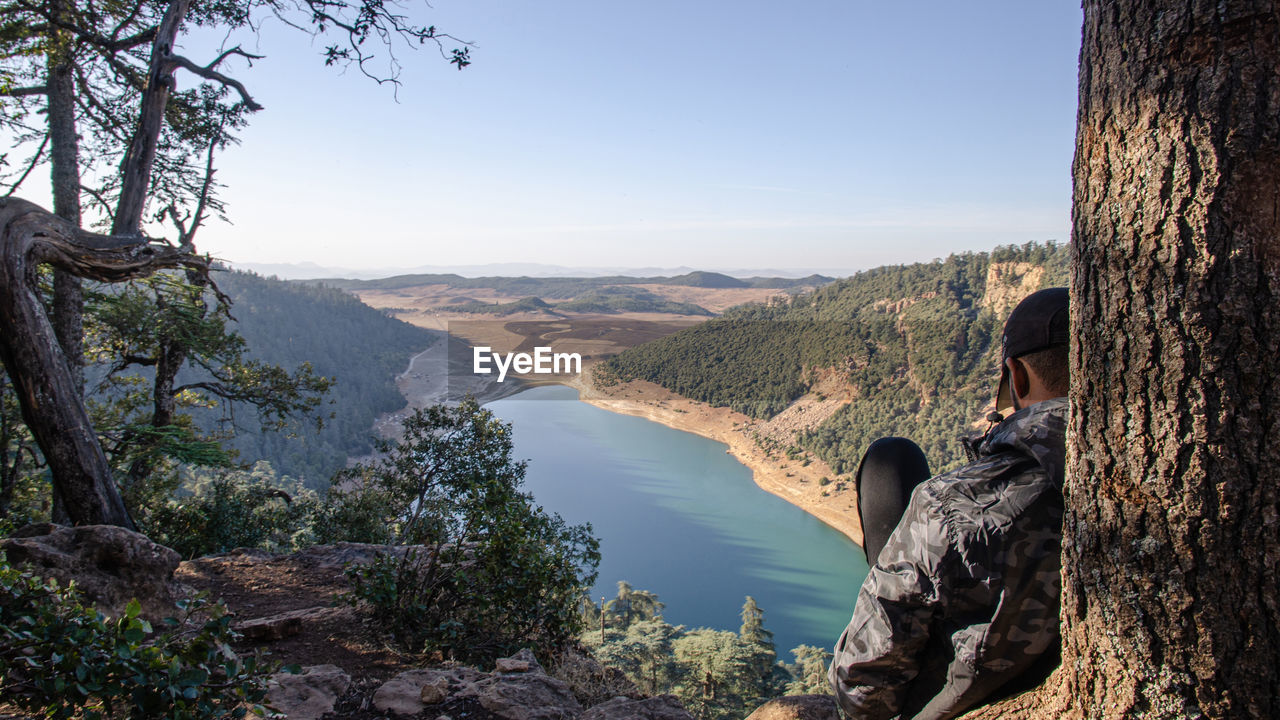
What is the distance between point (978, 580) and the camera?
102cm

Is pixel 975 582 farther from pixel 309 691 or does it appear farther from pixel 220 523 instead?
pixel 220 523

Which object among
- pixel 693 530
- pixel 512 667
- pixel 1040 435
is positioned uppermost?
pixel 1040 435

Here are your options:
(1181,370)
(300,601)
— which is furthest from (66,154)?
(1181,370)

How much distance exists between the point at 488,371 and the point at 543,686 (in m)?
35.5

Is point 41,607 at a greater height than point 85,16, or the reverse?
point 85,16

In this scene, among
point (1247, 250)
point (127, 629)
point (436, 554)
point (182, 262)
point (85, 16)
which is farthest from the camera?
point (85, 16)

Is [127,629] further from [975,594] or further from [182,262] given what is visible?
[182,262]

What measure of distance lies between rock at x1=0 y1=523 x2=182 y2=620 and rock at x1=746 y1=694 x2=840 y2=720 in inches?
104

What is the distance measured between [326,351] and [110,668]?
132 ft

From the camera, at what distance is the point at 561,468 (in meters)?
32.5

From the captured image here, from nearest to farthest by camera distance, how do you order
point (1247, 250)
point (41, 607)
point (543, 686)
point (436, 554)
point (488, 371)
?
point (1247, 250)
point (41, 607)
point (543, 686)
point (436, 554)
point (488, 371)

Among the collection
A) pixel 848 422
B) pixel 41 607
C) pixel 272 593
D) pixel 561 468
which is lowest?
pixel 561 468

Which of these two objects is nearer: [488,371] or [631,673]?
[631,673]

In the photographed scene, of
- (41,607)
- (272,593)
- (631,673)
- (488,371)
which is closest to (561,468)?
(488,371)
